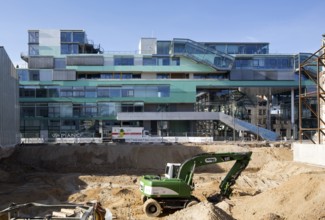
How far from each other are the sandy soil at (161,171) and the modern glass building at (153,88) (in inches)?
734

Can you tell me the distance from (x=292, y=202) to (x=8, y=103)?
32.6 m

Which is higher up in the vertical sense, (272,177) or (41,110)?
(41,110)

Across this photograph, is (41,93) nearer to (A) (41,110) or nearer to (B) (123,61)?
(A) (41,110)

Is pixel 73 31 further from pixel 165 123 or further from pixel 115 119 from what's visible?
pixel 165 123

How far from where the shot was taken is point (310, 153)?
30984 millimetres

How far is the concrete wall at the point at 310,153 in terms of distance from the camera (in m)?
29.2

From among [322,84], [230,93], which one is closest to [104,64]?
[230,93]

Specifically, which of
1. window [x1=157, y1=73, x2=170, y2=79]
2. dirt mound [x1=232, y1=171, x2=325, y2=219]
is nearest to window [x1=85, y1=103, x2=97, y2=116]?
window [x1=157, y1=73, x2=170, y2=79]

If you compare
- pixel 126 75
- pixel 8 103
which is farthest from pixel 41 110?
pixel 8 103

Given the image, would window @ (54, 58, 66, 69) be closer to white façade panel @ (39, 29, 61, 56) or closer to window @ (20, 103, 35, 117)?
white façade panel @ (39, 29, 61, 56)

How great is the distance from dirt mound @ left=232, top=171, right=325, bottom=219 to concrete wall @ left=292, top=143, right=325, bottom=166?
Result: 1069cm

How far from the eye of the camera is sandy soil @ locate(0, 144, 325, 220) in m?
17.0

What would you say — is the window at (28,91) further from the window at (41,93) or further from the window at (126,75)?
the window at (126,75)

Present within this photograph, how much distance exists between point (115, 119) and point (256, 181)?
35.6 m
